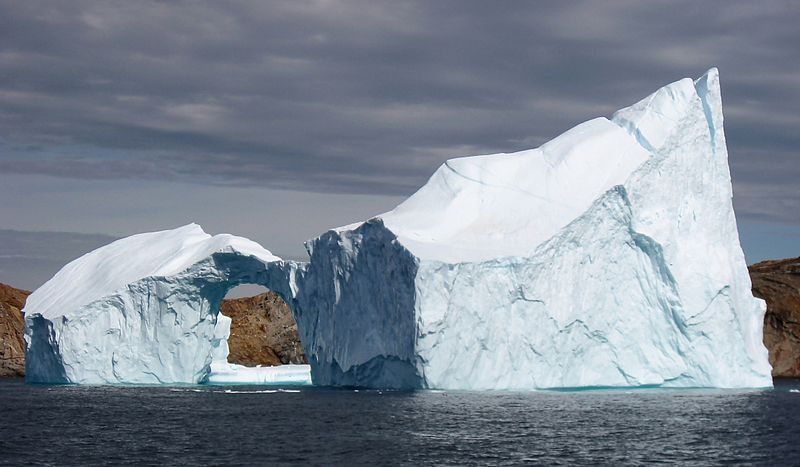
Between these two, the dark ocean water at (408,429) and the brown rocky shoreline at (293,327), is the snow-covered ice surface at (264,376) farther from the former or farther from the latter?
the brown rocky shoreline at (293,327)

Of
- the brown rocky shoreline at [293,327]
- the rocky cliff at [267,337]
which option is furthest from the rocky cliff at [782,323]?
the rocky cliff at [267,337]

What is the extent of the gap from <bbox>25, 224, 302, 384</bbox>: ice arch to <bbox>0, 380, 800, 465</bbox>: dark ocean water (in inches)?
138

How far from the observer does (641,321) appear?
30.8m

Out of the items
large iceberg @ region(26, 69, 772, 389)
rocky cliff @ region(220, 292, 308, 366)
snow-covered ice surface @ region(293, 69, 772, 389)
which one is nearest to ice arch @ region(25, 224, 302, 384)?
large iceberg @ region(26, 69, 772, 389)

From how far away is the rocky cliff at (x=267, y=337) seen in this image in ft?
213

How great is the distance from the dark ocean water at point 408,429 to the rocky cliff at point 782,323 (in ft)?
110

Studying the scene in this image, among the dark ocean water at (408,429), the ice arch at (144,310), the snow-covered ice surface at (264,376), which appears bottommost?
the dark ocean water at (408,429)

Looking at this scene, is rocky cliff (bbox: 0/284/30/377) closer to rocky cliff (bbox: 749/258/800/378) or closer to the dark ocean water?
the dark ocean water

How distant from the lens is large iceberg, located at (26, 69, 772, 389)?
1162 inches

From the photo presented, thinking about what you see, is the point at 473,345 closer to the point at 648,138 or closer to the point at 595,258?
the point at 595,258

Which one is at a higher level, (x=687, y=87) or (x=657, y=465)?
(x=687, y=87)

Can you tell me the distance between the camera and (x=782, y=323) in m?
64.4

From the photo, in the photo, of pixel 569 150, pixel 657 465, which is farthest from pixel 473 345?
pixel 657 465

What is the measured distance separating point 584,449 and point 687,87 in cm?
1739
